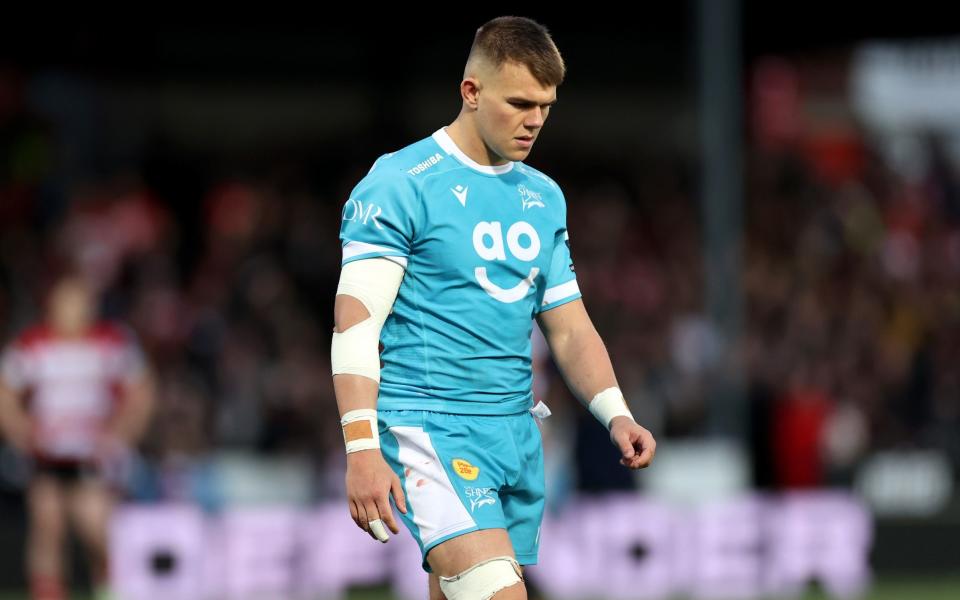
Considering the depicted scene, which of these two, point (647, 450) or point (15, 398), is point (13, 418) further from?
point (647, 450)

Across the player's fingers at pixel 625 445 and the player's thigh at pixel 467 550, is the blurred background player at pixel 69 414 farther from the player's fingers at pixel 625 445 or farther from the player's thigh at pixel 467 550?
the player's fingers at pixel 625 445

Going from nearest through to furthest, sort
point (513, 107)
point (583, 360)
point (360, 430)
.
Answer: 1. point (360, 430)
2. point (513, 107)
3. point (583, 360)

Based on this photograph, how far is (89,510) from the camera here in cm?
1112

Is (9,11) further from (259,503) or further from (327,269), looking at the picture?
(259,503)

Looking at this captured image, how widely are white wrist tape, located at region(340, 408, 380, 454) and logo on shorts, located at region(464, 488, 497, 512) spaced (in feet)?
1.14

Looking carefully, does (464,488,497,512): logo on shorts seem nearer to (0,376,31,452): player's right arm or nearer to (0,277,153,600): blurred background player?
(0,277,153,600): blurred background player

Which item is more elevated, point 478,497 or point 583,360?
point 583,360

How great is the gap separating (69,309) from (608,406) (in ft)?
21.9

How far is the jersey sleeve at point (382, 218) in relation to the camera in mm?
4914

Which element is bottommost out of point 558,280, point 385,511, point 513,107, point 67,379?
point 385,511

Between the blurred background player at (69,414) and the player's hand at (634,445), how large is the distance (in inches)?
264

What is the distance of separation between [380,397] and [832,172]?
51.3 ft

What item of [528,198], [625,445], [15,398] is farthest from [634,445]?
[15,398]

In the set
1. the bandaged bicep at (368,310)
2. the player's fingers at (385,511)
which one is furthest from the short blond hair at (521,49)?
the player's fingers at (385,511)
